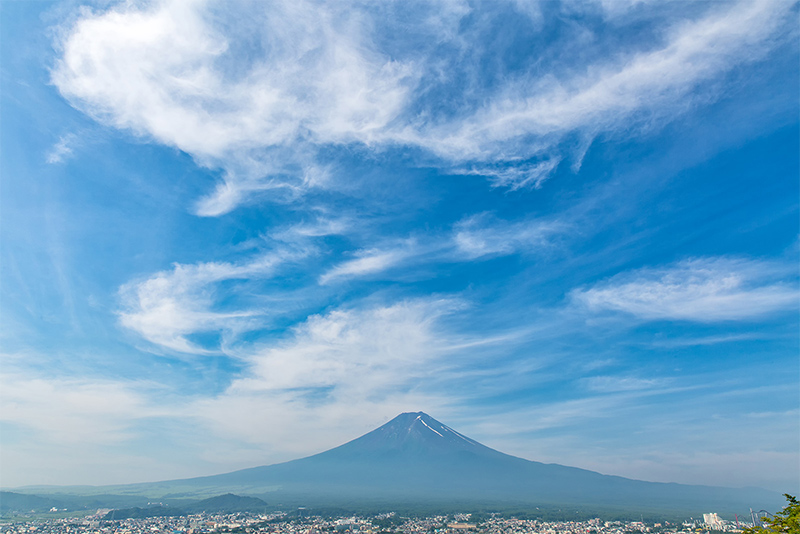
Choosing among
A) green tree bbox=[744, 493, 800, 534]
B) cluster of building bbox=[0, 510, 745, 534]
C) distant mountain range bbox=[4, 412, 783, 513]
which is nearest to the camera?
green tree bbox=[744, 493, 800, 534]

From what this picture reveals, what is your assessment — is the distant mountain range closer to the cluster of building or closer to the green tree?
the cluster of building

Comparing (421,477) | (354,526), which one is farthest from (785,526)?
(421,477)

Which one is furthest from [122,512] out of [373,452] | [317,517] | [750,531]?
[373,452]

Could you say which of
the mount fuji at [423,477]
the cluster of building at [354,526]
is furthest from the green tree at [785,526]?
the mount fuji at [423,477]

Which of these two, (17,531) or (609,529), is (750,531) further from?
(17,531)

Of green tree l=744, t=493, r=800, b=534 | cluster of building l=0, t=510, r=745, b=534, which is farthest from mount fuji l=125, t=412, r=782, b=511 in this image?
green tree l=744, t=493, r=800, b=534
